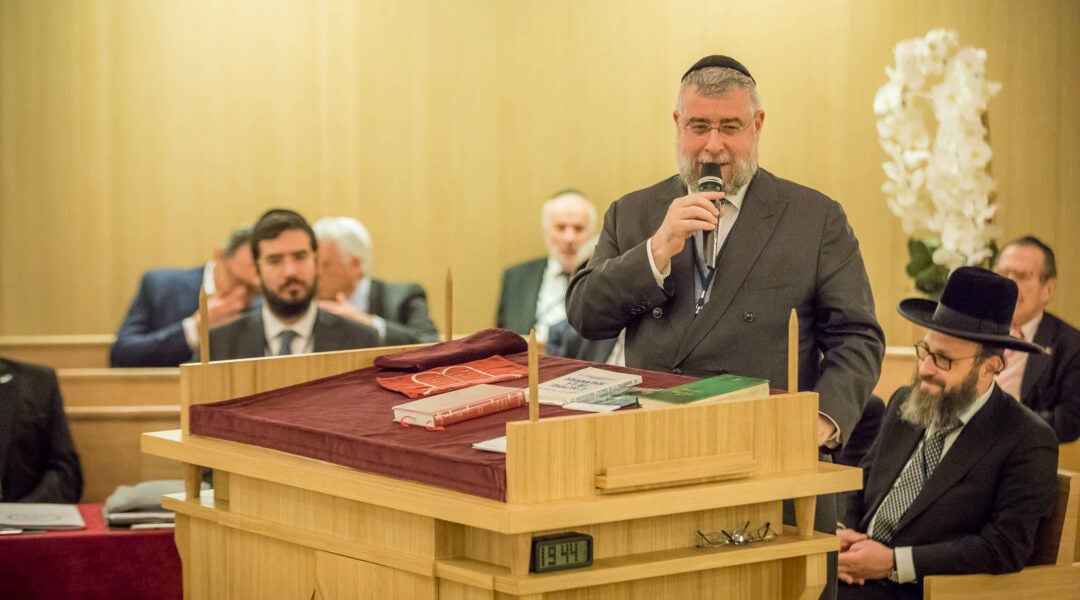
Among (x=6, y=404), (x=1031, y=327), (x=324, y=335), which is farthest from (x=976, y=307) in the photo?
(x=6, y=404)

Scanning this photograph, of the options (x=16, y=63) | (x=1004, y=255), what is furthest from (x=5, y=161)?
(x=1004, y=255)

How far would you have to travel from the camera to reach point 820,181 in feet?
26.5

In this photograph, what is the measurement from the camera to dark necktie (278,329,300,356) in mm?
5336

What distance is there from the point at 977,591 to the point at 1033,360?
2.39m

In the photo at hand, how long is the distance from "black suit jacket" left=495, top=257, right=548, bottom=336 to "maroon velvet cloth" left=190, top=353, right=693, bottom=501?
15.1 ft

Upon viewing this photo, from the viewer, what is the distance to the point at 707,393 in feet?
7.99

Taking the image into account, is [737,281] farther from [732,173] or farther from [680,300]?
[732,173]

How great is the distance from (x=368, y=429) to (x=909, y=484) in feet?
7.18

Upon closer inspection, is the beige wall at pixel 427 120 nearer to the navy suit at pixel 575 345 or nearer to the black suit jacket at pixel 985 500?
the navy suit at pixel 575 345

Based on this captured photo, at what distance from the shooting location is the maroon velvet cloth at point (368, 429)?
88.5 inches

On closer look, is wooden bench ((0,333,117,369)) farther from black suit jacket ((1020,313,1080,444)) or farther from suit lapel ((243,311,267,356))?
black suit jacket ((1020,313,1080,444))

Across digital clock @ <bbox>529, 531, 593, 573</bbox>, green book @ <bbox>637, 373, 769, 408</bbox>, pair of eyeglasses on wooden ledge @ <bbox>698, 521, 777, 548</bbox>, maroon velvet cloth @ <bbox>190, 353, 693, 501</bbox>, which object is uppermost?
green book @ <bbox>637, 373, 769, 408</bbox>

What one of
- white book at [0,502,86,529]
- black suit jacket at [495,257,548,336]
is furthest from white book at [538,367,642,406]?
black suit jacket at [495,257,548,336]

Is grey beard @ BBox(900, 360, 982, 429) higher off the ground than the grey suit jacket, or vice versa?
the grey suit jacket
